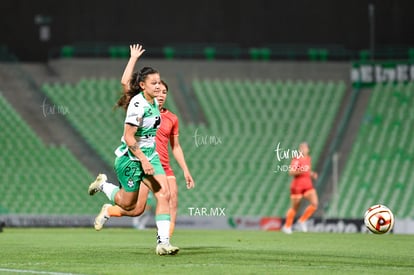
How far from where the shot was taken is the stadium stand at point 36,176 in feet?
103

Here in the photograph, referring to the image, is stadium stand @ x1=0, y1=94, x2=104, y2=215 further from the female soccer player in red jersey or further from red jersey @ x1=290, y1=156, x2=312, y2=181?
the female soccer player in red jersey

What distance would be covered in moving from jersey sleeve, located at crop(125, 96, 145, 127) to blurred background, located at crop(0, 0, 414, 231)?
57.4ft

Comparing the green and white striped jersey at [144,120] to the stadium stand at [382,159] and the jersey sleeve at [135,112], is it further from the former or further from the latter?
the stadium stand at [382,159]

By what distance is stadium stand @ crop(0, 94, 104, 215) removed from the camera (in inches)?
1235

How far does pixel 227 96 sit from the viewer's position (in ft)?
121

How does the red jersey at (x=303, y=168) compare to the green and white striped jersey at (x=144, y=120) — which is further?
the red jersey at (x=303, y=168)

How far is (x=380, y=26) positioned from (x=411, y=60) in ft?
7.44

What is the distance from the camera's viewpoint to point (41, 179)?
32.4 meters

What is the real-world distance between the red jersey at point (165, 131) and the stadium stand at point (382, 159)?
50.8ft

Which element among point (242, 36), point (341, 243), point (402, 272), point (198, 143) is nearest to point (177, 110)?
point (198, 143)

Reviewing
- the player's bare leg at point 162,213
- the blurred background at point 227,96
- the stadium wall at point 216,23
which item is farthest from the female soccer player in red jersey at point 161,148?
the stadium wall at point 216,23

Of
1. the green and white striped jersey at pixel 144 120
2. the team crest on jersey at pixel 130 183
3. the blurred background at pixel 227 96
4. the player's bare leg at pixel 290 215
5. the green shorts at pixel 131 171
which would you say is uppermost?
the blurred background at pixel 227 96

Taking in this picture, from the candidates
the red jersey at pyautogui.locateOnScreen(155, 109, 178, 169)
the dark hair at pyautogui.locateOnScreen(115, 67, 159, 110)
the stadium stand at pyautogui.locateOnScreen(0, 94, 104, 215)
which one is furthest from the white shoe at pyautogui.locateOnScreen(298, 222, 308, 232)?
the dark hair at pyautogui.locateOnScreen(115, 67, 159, 110)

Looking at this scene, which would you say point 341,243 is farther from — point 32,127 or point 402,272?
point 32,127
